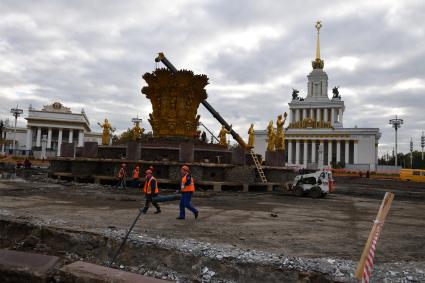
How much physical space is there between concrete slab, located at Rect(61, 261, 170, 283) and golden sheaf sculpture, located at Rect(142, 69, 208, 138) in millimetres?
19239

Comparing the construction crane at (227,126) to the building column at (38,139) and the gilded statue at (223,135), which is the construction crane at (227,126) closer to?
the gilded statue at (223,135)

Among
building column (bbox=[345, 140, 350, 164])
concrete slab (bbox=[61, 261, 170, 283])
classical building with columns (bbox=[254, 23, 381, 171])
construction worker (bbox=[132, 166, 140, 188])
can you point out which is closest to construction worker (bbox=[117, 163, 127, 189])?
construction worker (bbox=[132, 166, 140, 188])

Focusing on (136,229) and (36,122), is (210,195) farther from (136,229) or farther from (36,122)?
(36,122)

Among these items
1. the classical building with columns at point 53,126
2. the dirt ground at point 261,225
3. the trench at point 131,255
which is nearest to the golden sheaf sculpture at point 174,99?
the dirt ground at point 261,225

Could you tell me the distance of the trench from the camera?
19.5ft

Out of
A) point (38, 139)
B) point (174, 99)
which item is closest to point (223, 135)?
point (174, 99)

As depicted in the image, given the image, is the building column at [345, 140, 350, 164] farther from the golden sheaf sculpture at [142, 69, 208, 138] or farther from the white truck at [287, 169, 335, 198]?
the white truck at [287, 169, 335, 198]

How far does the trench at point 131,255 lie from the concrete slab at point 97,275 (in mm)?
188

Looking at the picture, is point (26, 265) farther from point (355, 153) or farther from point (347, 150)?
point (347, 150)

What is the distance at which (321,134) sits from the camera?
85875 millimetres

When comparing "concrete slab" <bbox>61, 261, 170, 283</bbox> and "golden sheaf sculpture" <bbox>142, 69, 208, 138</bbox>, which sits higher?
"golden sheaf sculpture" <bbox>142, 69, 208, 138</bbox>

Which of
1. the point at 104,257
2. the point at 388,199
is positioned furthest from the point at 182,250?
the point at 388,199

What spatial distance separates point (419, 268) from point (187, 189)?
5.85m

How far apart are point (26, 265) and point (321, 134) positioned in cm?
8449
